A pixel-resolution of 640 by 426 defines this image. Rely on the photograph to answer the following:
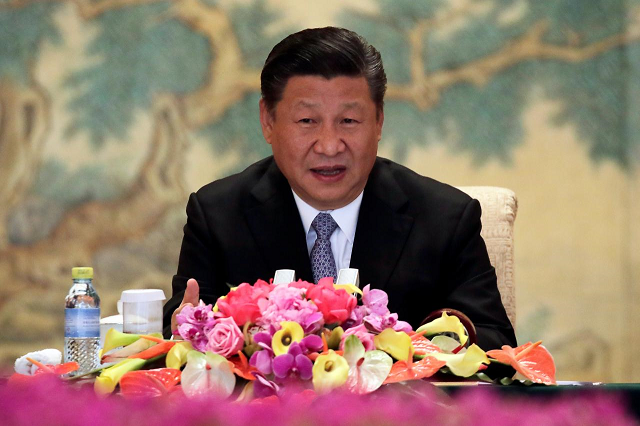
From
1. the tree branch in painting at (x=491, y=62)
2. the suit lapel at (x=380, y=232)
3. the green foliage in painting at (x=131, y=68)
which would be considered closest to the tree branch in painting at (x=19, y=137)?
the green foliage in painting at (x=131, y=68)

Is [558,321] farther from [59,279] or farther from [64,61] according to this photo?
[64,61]

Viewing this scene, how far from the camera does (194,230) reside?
2152 mm

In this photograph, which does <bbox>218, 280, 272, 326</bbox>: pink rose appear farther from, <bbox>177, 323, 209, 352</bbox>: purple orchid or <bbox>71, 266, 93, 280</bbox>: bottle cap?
<bbox>71, 266, 93, 280</bbox>: bottle cap

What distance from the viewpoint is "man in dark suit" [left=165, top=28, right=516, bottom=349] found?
6.31 ft

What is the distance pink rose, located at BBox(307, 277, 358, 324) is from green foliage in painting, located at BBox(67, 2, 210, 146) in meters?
2.75

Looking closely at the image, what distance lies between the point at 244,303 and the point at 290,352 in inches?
4.3

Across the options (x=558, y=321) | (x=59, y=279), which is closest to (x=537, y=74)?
(x=558, y=321)

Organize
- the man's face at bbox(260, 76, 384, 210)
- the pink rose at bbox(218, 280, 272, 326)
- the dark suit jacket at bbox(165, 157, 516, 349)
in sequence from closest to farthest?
the pink rose at bbox(218, 280, 272, 326)
the man's face at bbox(260, 76, 384, 210)
the dark suit jacket at bbox(165, 157, 516, 349)

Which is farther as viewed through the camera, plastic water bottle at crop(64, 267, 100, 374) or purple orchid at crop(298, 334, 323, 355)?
plastic water bottle at crop(64, 267, 100, 374)

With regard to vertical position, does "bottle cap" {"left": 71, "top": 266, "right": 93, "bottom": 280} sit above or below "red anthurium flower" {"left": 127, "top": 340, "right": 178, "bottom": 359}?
above

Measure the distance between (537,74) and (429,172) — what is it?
0.64 m

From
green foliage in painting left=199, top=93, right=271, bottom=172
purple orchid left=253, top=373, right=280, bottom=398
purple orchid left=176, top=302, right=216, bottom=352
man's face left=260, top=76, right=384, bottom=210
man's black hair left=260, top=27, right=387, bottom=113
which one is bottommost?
purple orchid left=253, top=373, right=280, bottom=398

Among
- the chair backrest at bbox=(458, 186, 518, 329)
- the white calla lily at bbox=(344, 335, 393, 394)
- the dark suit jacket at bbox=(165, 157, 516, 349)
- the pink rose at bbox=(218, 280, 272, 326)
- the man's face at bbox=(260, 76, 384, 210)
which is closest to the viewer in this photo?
the white calla lily at bbox=(344, 335, 393, 394)

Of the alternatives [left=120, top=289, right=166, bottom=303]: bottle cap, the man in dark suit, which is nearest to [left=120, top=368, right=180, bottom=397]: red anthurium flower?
[left=120, top=289, right=166, bottom=303]: bottle cap
